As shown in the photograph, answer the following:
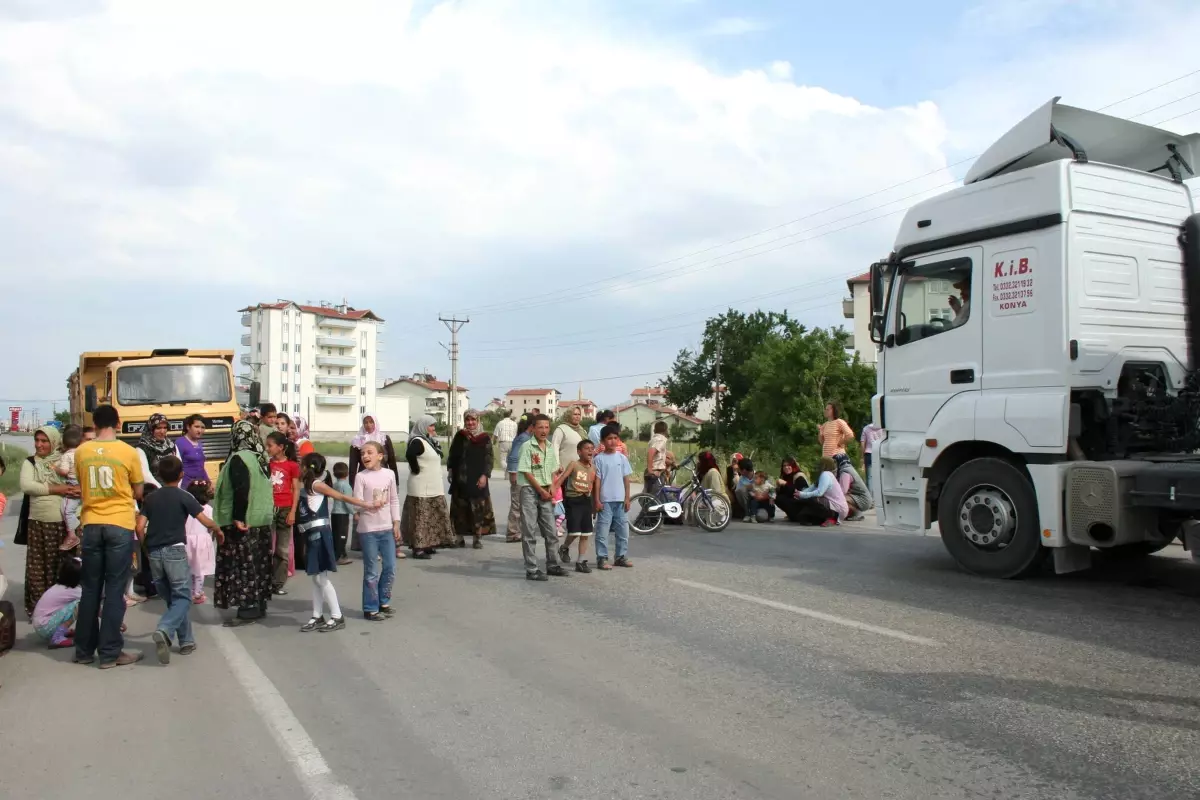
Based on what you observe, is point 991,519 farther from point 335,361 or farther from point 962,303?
point 335,361

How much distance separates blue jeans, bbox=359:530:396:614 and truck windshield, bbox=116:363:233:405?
35.6ft

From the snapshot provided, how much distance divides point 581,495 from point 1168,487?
5.39 m

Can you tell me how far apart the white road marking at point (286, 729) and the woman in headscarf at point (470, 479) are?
209 inches

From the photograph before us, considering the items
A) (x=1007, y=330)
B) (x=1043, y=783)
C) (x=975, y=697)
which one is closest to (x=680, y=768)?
(x=1043, y=783)

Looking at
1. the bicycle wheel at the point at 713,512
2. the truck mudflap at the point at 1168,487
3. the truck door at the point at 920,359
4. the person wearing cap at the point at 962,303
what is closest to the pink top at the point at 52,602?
the truck door at the point at 920,359

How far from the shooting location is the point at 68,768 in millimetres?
4586

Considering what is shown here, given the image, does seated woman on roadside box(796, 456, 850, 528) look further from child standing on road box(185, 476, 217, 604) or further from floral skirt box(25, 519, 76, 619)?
floral skirt box(25, 519, 76, 619)

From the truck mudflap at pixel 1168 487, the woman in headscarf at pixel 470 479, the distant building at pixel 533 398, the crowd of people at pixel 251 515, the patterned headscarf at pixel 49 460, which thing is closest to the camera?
the crowd of people at pixel 251 515

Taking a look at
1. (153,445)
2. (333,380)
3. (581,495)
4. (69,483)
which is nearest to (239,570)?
(69,483)

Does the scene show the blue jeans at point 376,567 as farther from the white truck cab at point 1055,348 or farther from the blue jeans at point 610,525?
the white truck cab at point 1055,348

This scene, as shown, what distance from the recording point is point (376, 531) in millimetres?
7836

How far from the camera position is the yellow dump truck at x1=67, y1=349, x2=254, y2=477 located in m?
16.5

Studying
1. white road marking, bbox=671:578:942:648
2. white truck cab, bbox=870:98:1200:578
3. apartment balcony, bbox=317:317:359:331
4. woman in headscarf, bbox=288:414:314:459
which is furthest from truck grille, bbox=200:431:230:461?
apartment balcony, bbox=317:317:359:331

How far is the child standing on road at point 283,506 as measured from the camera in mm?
8930
